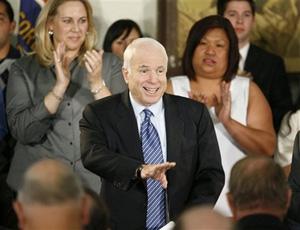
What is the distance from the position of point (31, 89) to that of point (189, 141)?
1205 millimetres

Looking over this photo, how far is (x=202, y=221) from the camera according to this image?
337 cm

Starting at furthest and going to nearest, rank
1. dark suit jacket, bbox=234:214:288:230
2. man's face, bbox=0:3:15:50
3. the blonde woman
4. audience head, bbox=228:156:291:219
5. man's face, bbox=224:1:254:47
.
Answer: man's face, bbox=224:1:254:47 < man's face, bbox=0:3:15:50 < the blonde woman < audience head, bbox=228:156:291:219 < dark suit jacket, bbox=234:214:288:230

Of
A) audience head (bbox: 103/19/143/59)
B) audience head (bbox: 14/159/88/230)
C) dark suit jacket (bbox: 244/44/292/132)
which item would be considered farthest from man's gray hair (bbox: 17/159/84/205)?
audience head (bbox: 103/19/143/59)

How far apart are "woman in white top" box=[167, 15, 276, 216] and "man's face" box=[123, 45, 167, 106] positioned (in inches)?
40.9

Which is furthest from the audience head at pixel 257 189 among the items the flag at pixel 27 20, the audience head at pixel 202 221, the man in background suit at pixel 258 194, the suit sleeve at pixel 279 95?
the flag at pixel 27 20

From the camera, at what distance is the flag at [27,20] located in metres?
7.41

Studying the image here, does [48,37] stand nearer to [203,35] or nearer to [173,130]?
[203,35]

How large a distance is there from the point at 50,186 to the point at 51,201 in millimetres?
76

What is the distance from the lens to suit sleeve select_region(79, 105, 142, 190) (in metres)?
4.76

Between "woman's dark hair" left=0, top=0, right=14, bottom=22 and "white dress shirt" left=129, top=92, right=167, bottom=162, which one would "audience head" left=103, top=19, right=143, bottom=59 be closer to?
"woman's dark hair" left=0, top=0, right=14, bottom=22

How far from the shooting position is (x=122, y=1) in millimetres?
7656

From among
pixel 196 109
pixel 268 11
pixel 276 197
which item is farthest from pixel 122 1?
pixel 276 197

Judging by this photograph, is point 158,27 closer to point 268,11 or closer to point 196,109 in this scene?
point 268,11

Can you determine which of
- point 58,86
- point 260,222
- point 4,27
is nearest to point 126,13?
point 4,27
